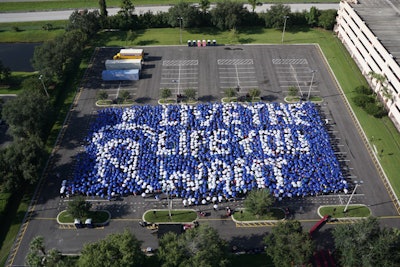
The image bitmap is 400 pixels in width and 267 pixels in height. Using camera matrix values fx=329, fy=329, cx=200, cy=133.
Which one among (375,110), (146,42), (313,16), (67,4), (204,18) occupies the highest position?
(67,4)

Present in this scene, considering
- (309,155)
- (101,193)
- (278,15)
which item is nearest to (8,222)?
(101,193)

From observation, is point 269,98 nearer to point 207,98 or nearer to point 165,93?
point 207,98

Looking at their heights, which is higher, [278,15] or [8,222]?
[278,15]

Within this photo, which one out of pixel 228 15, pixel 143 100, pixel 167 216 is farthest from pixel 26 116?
pixel 228 15

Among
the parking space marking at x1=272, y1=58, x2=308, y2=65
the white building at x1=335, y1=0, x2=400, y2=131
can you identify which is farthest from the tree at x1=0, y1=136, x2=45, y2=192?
the white building at x1=335, y1=0, x2=400, y2=131

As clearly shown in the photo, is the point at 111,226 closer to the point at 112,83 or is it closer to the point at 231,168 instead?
the point at 231,168

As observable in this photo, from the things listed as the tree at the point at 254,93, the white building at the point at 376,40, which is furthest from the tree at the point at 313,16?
the tree at the point at 254,93
